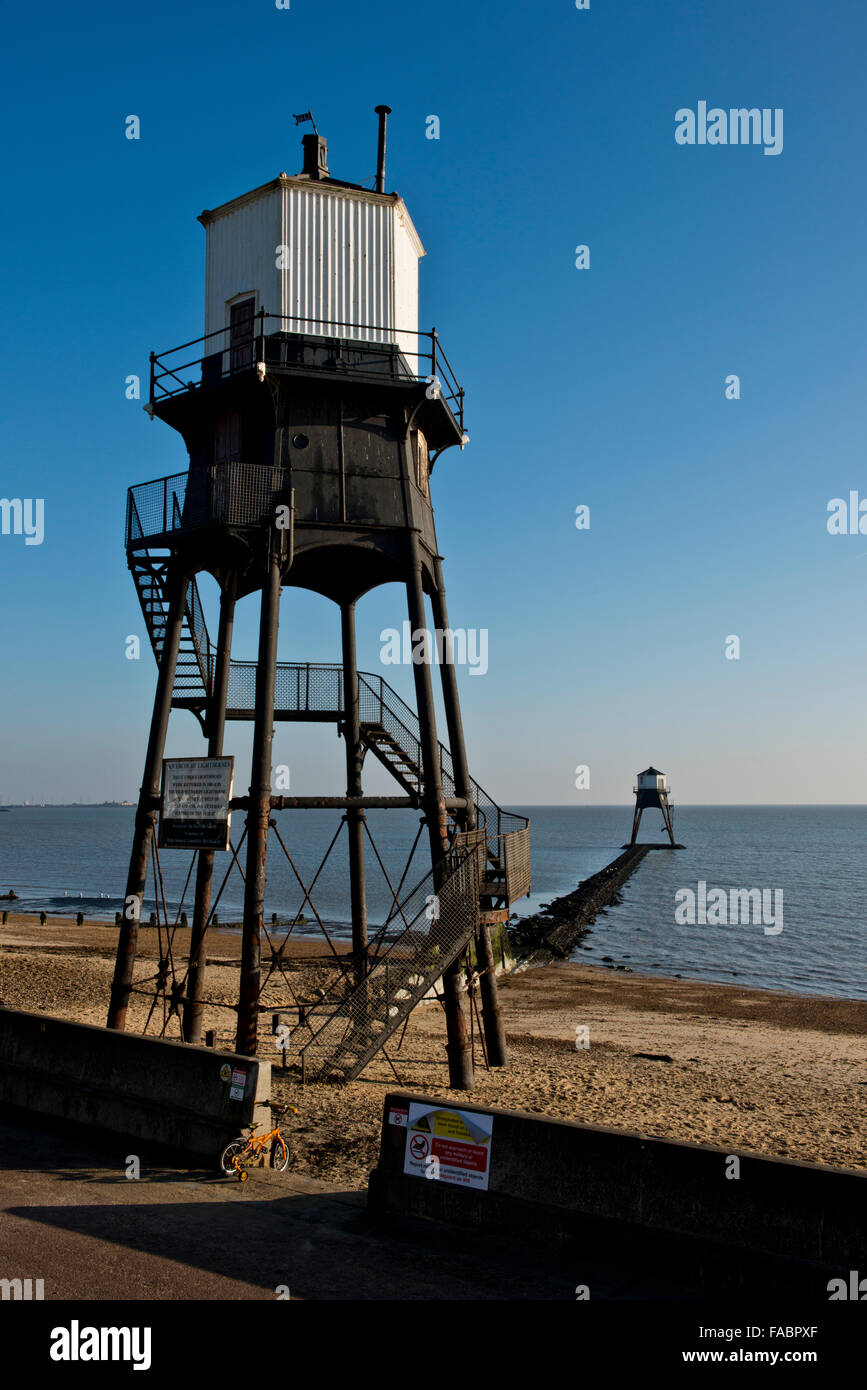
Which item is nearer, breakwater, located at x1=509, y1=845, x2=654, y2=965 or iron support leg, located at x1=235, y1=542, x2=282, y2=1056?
iron support leg, located at x1=235, y1=542, x2=282, y2=1056

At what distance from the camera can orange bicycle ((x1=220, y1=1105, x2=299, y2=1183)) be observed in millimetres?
10062

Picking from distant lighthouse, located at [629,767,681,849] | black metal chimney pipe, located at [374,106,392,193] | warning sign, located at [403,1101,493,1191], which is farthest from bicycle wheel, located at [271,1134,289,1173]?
distant lighthouse, located at [629,767,681,849]

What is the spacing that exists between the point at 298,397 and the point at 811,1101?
16329mm

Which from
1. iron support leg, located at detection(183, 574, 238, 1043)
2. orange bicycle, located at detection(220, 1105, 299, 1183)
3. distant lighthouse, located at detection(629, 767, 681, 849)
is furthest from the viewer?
distant lighthouse, located at detection(629, 767, 681, 849)

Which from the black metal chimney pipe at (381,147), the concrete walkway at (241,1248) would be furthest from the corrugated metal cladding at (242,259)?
the concrete walkway at (241,1248)

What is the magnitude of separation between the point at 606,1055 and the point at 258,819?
11.3 metres

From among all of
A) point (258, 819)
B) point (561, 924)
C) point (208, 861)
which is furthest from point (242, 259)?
point (561, 924)

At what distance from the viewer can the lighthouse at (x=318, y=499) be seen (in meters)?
16.5

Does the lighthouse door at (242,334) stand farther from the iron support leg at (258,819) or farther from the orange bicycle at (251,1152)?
the orange bicycle at (251,1152)

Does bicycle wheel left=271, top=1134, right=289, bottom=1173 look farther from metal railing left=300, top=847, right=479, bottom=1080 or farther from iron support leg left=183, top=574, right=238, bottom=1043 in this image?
iron support leg left=183, top=574, right=238, bottom=1043

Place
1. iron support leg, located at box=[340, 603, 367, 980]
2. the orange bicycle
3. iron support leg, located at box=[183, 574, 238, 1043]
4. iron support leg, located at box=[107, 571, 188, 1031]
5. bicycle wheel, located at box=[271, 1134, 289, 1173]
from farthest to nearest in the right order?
iron support leg, located at box=[340, 603, 367, 980] → iron support leg, located at box=[183, 574, 238, 1043] → iron support leg, located at box=[107, 571, 188, 1031] → bicycle wheel, located at box=[271, 1134, 289, 1173] → the orange bicycle

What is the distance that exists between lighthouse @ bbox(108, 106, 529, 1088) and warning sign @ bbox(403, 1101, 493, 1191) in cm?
647
